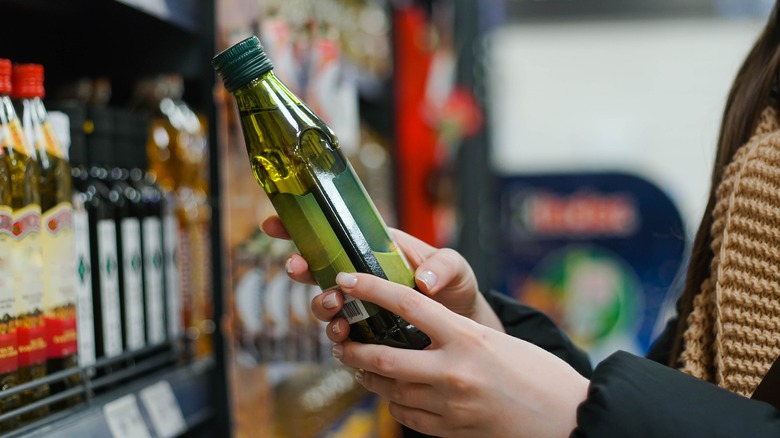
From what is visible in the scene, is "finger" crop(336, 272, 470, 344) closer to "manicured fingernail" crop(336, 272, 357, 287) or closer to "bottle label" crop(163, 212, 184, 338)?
"manicured fingernail" crop(336, 272, 357, 287)

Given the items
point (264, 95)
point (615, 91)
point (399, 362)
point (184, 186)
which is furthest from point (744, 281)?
point (615, 91)

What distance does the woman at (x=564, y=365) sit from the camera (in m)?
0.79

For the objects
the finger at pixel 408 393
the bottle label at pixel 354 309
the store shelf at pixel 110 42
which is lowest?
the finger at pixel 408 393

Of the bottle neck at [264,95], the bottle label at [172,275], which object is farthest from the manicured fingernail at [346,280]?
the bottle label at [172,275]

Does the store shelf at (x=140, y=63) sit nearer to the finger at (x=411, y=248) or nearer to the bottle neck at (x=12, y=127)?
the bottle neck at (x=12, y=127)

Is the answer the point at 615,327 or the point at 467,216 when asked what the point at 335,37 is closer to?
the point at 467,216

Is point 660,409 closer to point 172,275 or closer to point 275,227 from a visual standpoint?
point 275,227

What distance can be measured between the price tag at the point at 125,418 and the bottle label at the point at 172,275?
0.21m

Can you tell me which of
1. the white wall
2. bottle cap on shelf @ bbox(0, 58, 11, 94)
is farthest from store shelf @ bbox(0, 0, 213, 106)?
the white wall

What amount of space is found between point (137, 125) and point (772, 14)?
3.14 ft

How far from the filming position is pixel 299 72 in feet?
5.36

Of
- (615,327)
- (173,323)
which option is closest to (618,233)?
(615,327)

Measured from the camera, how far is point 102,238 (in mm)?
1181

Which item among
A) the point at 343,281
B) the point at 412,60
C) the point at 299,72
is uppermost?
the point at 412,60
